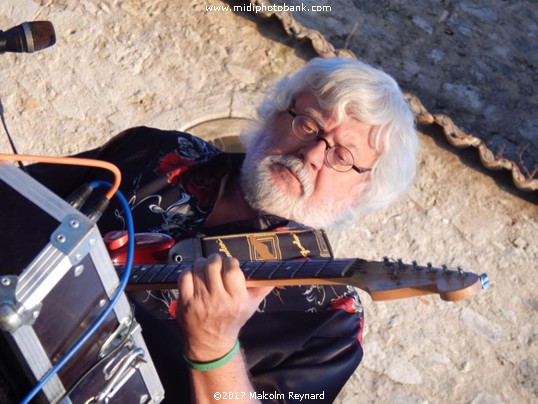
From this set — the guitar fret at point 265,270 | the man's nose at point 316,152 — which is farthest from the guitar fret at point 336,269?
the man's nose at point 316,152

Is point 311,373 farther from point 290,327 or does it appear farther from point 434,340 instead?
point 434,340

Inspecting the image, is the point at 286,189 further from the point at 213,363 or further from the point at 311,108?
the point at 213,363

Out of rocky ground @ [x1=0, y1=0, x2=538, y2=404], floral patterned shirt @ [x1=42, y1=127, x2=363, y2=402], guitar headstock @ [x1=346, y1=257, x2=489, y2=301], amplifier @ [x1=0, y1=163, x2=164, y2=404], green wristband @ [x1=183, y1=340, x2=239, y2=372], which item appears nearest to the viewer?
amplifier @ [x1=0, y1=163, x2=164, y2=404]

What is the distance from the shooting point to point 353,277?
2068 millimetres

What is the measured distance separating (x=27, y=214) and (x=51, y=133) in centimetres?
297

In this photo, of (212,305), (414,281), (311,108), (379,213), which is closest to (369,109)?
(311,108)

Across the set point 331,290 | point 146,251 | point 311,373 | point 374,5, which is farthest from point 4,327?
point 374,5

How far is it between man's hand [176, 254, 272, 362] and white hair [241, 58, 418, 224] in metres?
0.94

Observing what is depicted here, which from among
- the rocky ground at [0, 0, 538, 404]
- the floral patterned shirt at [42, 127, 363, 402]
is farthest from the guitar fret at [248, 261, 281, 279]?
the rocky ground at [0, 0, 538, 404]

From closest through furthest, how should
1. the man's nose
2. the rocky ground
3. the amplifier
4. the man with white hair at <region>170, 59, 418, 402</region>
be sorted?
the amplifier
the man with white hair at <region>170, 59, 418, 402</region>
the man's nose
the rocky ground

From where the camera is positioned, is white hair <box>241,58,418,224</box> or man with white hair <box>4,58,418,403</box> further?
white hair <box>241,58,418,224</box>

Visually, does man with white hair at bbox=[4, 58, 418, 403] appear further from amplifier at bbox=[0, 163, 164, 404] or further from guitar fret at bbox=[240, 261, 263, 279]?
amplifier at bbox=[0, 163, 164, 404]

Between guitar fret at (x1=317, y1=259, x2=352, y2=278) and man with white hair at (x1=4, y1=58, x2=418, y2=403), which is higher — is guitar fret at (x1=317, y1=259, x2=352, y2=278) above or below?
above

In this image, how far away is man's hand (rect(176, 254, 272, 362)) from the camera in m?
1.91
